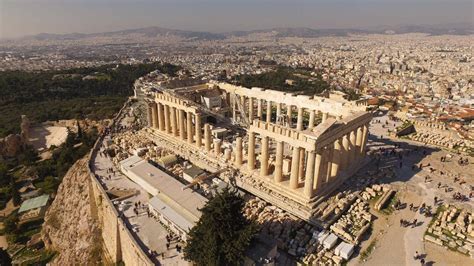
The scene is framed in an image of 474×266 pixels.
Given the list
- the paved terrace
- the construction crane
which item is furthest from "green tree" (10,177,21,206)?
the construction crane

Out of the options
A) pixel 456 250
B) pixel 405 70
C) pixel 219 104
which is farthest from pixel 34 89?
pixel 405 70

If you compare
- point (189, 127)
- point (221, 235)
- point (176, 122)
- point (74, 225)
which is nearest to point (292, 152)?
point (189, 127)

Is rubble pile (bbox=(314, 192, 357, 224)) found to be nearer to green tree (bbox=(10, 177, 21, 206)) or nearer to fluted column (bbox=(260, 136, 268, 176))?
fluted column (bbox=(260, 136, 268, 176))

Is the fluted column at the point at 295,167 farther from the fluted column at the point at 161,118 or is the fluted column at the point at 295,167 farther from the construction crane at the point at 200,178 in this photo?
the fluted column at the point at 161,118

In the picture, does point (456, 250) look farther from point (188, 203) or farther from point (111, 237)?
point (111, 237)

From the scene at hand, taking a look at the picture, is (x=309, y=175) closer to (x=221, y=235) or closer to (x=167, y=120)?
(x=221, y=235)
